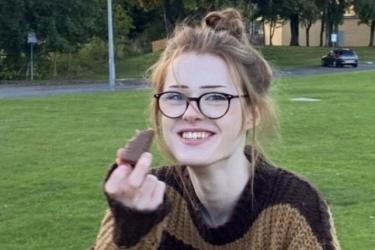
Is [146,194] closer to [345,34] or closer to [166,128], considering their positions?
[166,128]

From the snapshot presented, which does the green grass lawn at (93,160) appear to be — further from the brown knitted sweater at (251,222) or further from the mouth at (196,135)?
the mouth at (196,135)

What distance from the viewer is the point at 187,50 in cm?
255

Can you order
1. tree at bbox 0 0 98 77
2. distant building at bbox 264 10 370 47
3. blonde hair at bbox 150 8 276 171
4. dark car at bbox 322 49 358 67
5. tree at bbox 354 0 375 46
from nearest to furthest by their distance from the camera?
blonde hair at bbox 150 8 276 171
tree at bbox 0 0 98 77
dark car at bbox 322 49 358 67
tree at bbox 354 0 375 46
distant building at bbox 264 10 370 47

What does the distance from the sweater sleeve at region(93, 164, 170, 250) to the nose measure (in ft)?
0.75

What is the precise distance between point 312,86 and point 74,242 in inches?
1170

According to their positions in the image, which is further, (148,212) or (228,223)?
(228,223)

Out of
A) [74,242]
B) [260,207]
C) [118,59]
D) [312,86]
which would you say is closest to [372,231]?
[74,242]

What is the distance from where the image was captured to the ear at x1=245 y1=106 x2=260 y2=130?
2582 millimetres

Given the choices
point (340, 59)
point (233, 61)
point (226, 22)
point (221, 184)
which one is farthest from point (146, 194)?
point (340, 59)

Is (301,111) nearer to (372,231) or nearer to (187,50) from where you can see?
(372,231)

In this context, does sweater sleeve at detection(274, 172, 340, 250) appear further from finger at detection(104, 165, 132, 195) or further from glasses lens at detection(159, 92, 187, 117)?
finger at detection(104, 165, 132, 195)

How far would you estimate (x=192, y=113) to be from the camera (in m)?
2.42

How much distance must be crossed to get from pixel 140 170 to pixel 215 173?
0.44m

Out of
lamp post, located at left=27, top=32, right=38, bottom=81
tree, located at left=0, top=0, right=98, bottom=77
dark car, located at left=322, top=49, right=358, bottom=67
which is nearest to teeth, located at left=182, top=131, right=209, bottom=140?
tree, located at left=0, top=0, right=98, bottom=77
